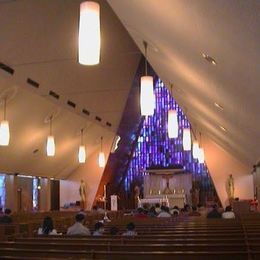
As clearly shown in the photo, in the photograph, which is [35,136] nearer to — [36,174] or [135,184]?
[36,174]

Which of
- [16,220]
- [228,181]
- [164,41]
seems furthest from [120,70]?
[164,41]

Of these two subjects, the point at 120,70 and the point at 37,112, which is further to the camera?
the point at 120,70

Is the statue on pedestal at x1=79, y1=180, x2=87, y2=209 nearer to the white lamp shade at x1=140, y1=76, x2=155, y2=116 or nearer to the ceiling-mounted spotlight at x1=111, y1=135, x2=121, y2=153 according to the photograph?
the ceiling-mounted spotlight at x1=111, y1=135, x2=121, y2=153

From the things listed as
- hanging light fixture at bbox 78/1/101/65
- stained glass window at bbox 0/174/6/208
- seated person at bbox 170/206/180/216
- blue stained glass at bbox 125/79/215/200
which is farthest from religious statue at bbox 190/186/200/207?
hanging light fixture at bbox 78/1/101/65

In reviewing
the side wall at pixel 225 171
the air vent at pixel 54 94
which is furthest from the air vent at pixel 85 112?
the side wall at pixel 225 171

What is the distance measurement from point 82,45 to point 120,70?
11.4m

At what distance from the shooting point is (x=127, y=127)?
22.0 meters

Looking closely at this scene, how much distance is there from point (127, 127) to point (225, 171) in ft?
17.4

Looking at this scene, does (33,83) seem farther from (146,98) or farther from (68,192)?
(68,192)

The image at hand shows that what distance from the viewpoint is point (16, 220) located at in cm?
1253

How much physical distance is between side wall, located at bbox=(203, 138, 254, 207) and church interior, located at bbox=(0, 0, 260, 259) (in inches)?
2.0

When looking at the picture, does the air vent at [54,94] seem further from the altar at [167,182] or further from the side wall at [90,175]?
the side wall at [90,175]

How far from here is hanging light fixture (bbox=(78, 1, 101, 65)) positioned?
4355 mm

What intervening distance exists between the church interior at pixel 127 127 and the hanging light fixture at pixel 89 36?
1 cm
